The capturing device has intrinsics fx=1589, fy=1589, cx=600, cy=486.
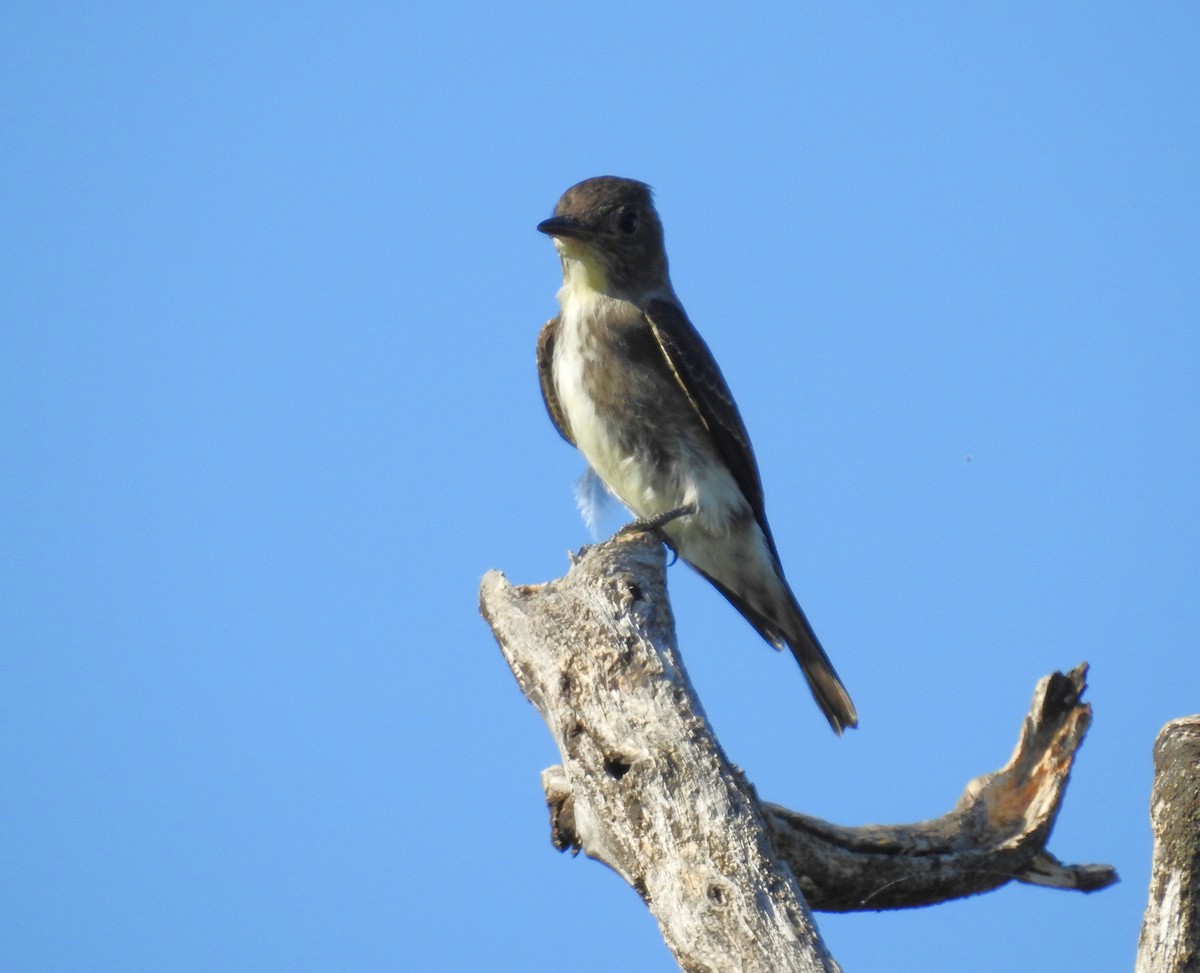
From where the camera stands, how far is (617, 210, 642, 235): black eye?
9.00 meters

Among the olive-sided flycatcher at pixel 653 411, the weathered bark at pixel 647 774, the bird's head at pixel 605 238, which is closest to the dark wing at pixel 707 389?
the olive-sided flycatcher at pixel 653 411

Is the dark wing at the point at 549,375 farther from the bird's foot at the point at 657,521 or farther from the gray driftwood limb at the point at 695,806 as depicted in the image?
the gray driftwood limb at the point at 695,806

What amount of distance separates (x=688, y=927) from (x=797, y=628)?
13.5 feet

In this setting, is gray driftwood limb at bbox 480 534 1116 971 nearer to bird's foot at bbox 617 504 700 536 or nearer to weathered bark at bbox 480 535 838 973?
weathered bark at bbox 480 535 838 973

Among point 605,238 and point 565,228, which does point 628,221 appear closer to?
point 605,238

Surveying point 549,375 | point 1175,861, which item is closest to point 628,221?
point 549,375

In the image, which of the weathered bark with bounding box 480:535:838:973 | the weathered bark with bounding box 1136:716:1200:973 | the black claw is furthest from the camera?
the black claw

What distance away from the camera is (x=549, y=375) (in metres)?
9.57

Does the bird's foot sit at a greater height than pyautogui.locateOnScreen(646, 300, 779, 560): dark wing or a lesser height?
lesser

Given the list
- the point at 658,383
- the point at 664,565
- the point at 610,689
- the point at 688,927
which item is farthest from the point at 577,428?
the point at 688,927

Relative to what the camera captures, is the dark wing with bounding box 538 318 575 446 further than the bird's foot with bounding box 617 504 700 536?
Yes

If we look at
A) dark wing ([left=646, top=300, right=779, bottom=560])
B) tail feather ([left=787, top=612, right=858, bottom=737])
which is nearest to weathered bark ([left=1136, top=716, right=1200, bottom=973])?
tail feather ([left=787, top=612, right=858, bottom=737])

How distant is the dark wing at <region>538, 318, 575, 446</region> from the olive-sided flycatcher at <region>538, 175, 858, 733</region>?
28cm

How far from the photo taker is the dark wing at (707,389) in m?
8.74
